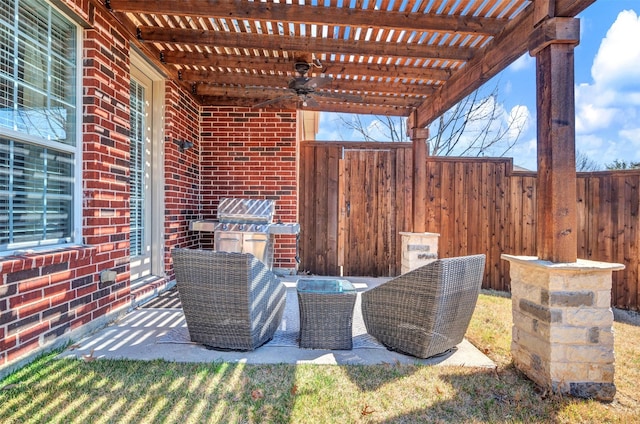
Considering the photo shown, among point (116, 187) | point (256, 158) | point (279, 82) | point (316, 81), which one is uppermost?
point (279, 82)

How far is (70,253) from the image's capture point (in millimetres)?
2578

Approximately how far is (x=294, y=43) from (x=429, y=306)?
111 inches

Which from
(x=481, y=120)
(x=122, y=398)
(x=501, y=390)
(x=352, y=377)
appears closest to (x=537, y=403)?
(x=501, y=390)

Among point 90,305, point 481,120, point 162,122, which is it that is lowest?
point 90,305

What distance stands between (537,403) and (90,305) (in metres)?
3.29

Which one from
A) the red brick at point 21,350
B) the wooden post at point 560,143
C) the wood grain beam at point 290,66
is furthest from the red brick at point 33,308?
the wooden post at point 560,143

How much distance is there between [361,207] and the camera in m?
5.72

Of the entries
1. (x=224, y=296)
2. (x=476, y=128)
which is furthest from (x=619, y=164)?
(x=224, y=296)

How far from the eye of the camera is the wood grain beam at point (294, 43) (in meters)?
3.53

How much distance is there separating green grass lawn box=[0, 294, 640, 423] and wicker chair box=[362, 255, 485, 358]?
24cm

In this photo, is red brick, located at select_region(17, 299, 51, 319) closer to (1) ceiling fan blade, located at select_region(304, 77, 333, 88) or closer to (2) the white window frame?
(2) the white window frame

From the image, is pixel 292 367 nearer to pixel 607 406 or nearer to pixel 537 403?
pixel 537 403

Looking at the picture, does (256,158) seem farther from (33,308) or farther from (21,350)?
(21,350)

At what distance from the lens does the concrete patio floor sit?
2.47 m
